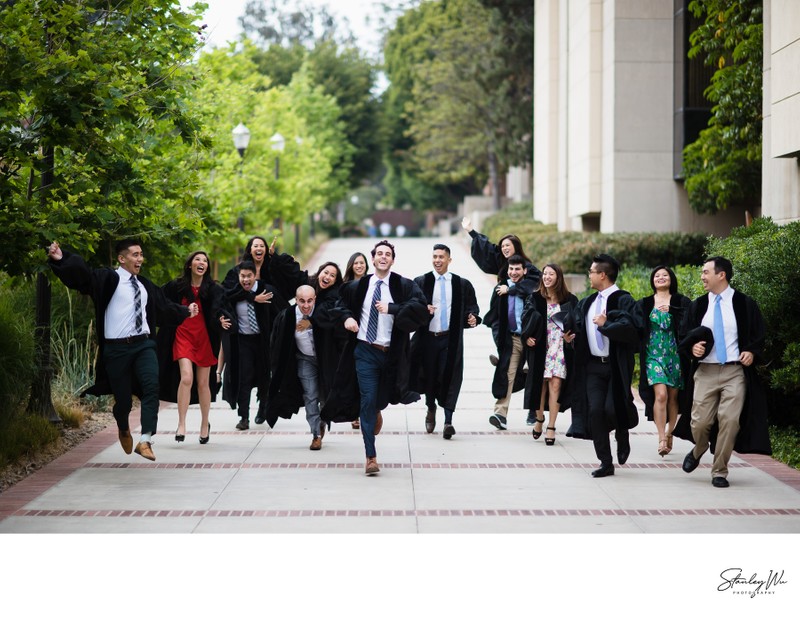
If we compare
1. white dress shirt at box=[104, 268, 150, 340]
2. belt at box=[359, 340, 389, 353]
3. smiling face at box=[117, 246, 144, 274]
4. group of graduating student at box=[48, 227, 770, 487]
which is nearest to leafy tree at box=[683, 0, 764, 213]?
group of graduating student at box=[48, 227, 770, 487]

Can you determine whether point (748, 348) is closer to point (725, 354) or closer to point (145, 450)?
point (725, 354)

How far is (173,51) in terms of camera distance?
11961 millimetres

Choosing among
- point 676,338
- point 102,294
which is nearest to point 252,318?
point 102,294

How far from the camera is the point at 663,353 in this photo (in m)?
10.7

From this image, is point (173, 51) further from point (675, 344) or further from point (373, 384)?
point (675, 344)

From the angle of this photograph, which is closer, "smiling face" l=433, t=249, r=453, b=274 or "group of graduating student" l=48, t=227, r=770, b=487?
"group of graduating student" l=48, t=227, r=770, b=487

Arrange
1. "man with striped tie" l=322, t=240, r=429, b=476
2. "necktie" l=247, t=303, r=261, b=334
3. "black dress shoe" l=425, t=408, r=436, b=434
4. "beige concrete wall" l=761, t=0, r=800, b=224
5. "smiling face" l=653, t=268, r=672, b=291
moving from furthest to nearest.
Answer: "beige concrete wall" l=761, t=0, r=800, b=224 → "black dress shoe" l=425, t=408, r=436, b=434 → "necktie" l=247, t=303, r=261, b=334 → "smiling face" l=653, t=268, r=672, b=291 → "man with striped tie" l=322, t=240, r=429, b=476

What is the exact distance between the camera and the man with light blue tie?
931 centimetres

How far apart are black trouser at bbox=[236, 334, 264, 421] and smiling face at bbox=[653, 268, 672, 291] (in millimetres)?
4319

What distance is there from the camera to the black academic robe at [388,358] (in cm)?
1003

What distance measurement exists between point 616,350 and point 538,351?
200cm

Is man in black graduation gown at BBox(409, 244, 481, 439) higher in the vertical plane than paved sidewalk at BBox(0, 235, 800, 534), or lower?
higher

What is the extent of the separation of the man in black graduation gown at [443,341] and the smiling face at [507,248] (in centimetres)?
71

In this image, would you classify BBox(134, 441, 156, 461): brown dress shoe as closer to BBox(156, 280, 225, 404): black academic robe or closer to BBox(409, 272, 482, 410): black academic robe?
BBox(156, 280, 225, 404): black academic robe
